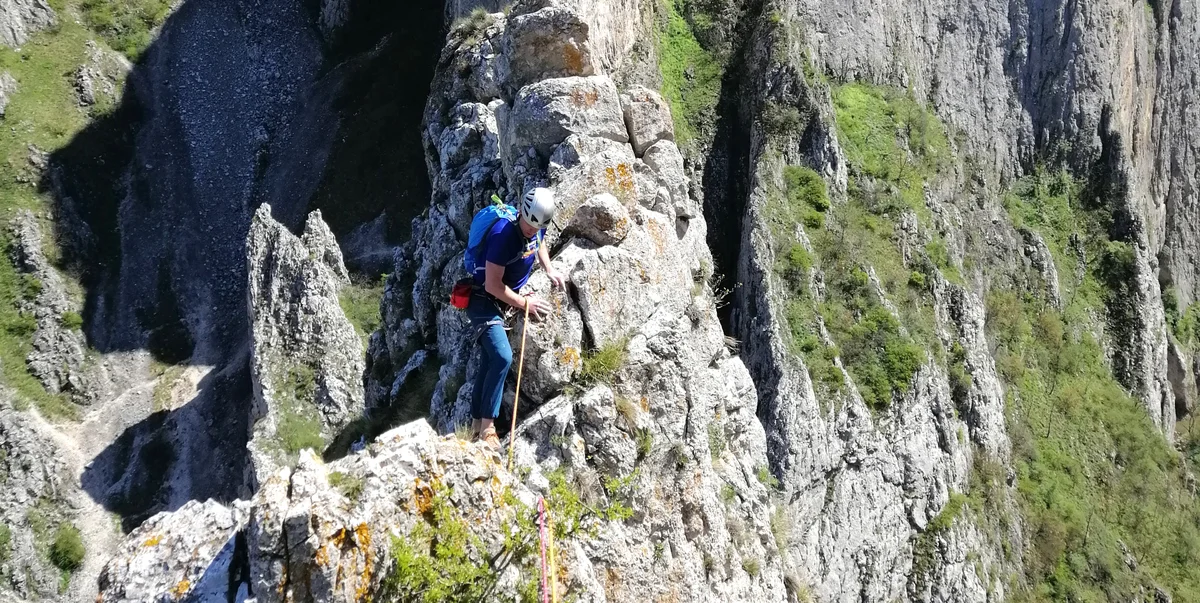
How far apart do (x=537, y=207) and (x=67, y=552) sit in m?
36.3

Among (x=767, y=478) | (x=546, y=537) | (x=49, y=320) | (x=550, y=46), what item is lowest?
(x=767, y=478)

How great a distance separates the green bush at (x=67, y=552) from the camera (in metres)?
35.0

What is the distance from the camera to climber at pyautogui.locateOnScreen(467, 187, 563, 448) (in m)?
10.2

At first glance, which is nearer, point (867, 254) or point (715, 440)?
point (715, 440)

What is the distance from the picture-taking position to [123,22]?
4962 centimetres

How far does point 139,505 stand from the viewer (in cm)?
3559

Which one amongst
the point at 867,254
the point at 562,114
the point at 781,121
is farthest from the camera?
the point at 781,121

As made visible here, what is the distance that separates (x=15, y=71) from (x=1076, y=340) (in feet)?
193

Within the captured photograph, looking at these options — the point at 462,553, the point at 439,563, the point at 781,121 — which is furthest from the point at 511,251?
the point at 781,121

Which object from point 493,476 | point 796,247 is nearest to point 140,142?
point 796,247

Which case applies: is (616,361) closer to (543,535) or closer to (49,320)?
(543,535)

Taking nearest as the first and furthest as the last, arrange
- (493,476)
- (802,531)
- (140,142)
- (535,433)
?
(493,476) < (535,433) < (802,531) < (140,142)

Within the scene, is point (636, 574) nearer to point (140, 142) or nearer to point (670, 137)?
point (670, 137)

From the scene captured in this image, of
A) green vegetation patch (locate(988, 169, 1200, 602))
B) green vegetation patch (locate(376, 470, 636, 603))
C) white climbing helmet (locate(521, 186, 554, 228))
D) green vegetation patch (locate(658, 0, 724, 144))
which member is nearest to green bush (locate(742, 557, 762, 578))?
green vegetation patch (locate(376, 470, 636, 603))
